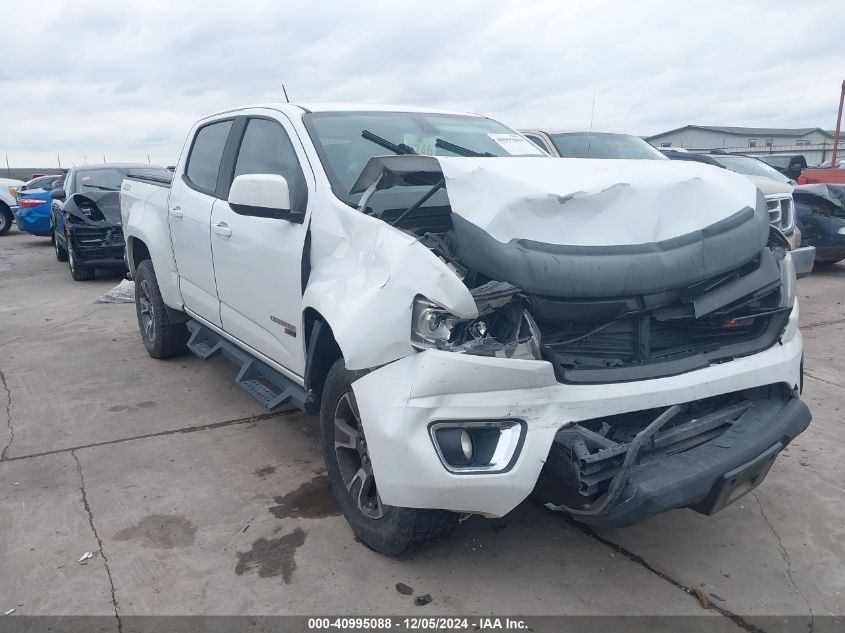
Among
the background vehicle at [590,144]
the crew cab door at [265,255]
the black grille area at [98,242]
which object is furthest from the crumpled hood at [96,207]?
the crew cab door at [265,255]

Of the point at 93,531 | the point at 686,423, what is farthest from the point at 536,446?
the point at 93,531

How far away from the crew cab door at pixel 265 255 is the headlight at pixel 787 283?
2080mm

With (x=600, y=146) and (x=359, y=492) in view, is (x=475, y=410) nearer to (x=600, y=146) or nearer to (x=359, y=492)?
(x=359, y=492)

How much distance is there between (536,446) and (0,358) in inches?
224

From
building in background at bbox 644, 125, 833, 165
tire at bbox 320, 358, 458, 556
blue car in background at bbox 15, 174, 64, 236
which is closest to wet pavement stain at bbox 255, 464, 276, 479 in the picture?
tire at bbox 320, 358, 458, 556

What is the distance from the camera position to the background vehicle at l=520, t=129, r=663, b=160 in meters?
7.83

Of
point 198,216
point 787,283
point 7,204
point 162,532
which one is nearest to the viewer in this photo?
point 787,283

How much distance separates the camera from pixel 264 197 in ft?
10.8

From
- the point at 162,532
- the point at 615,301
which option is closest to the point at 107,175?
the point at 162,532

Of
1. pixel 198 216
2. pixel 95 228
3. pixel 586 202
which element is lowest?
pixel 95 228

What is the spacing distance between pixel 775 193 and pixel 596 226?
17.4 ft

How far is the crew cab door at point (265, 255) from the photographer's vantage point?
343 cm

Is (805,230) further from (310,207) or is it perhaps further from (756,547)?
(310,207)

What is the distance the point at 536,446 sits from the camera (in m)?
2.40
